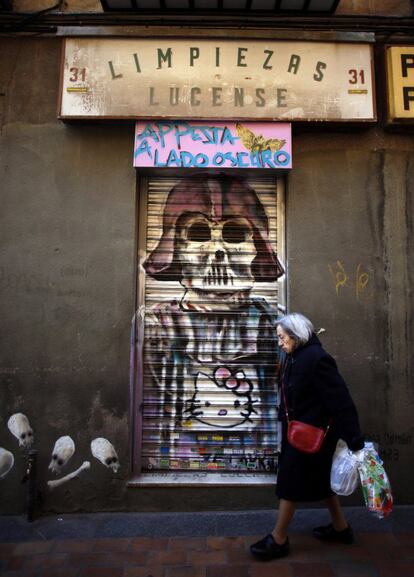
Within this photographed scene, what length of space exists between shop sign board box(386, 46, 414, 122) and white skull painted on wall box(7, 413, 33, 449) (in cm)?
484

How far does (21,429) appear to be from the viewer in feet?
14.7

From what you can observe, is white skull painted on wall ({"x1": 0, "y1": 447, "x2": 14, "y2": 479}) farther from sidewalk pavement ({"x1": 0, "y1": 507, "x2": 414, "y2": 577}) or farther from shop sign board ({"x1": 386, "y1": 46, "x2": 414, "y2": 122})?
shop sign board ({"x1": 386, "y1": 46, "x2": 414, "y2": 122})

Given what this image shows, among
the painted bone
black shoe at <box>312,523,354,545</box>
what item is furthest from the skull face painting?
black shoe at <box>312,523,354,545</box>

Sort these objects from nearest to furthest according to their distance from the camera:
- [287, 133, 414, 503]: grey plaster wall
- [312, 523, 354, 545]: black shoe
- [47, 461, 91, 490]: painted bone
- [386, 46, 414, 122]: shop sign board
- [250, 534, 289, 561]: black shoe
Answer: [250, 534, 289, 561]: black shoe → [312, 523, 354, 545]: black shoe → [47, 461, 91, 490]: painted bone → [287, 133, 414, 503]: grey plaster wall → [386, 46, 414, 122]: shop sign board

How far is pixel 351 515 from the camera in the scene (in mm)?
4289

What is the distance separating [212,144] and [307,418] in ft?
9.45

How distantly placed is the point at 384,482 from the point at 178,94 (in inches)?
160

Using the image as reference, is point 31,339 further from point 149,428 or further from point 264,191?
point 264,191

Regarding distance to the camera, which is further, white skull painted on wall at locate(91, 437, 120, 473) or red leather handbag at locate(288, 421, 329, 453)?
white skull painted on wall at locate(91, 437, 120, 473)

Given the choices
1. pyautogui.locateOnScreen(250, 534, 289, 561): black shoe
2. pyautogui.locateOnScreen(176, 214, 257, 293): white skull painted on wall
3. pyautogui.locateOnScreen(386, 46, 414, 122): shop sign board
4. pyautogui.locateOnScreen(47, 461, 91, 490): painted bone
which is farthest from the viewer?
pyautogui.locateOnScreen(176, 214, 257, 293): white skull painted on wall

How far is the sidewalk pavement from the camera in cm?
338

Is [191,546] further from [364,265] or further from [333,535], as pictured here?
[364,265]

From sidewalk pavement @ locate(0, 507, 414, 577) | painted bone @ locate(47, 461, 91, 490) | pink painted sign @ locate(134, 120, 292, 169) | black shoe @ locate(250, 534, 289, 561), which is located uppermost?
pink painted sign @ locate(134, 120, 292, 169)

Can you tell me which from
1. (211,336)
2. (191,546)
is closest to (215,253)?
(211,336)
